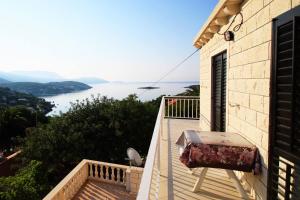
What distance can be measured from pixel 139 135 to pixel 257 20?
14.7m

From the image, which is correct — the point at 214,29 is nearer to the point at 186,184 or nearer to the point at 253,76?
the point at 253,76

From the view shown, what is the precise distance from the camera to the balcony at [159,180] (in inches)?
126

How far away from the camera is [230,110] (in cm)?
429

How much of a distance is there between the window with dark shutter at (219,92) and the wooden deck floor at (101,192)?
403cm

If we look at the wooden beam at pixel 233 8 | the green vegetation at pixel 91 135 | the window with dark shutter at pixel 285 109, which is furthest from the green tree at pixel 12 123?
the window with dark shutter at pixel 285 109

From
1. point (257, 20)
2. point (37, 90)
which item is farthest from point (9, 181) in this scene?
point (37, 90)

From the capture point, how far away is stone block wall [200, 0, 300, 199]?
2.75 m

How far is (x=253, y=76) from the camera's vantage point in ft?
10.4

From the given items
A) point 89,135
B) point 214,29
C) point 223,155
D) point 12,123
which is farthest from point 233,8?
point 12,123

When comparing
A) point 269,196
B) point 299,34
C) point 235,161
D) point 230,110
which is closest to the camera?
point 299,34

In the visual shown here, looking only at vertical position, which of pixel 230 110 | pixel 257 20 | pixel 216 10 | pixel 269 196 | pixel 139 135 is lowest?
pixel 139 135

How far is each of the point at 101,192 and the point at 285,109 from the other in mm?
7343

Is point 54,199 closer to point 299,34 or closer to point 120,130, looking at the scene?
point 299,34

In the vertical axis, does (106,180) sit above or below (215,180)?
below
